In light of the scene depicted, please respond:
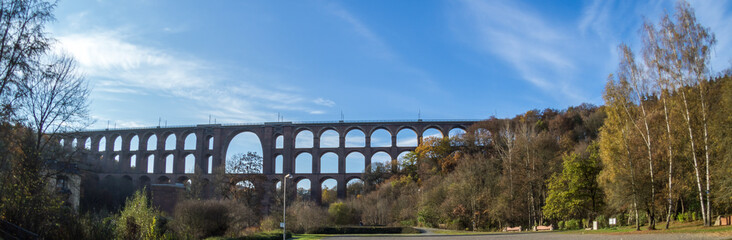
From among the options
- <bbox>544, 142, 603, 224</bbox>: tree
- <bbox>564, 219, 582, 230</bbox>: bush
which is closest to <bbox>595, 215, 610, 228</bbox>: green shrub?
<bbox>544, 142, 603, 224</bbox>: tree

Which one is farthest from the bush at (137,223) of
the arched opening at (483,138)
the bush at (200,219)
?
the arched opening at (483,138)

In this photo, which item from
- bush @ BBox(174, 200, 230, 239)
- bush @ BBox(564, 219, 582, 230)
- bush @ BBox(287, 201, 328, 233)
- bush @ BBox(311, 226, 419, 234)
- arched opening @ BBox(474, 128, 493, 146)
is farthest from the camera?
arched opening @ BBox(474, 128, 493, 146)

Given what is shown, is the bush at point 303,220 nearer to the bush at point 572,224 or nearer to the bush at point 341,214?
the bush at point 341,214

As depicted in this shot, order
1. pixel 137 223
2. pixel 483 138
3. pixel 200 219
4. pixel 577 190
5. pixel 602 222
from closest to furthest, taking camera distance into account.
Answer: pixel 137 223 → pixel 200 219 → pixel 602 222 → pixel 577 190 → pixel 483 138

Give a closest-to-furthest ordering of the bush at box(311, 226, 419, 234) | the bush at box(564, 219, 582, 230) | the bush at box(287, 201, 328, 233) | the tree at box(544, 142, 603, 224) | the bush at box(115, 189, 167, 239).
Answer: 1. the bush at box(115, 189, 167, 239)
2. the tree at box(544, 142, 603, 224)
3. the bush at box(564, 219, 582, 230)
4. the bush at box(311, 226, 419, 234)
5. the bush at box(287, 201, 328, 233)

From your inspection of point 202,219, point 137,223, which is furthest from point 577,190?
point 137,223

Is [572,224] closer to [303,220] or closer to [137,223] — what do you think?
[303,220]

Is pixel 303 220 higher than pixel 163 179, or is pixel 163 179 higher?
pixel 163 179

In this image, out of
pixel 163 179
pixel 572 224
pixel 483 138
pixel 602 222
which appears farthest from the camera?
pixel 163 179

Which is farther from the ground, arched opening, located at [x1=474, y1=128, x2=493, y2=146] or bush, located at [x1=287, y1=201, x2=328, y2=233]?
arched opening, located at [x1=474, y1=128, x2=493, y2=146]

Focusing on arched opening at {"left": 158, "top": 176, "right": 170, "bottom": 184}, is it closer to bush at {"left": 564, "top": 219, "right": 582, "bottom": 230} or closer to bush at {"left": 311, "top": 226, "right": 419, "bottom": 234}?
bush at {"left": 311, "top": 226, "right": 419, "bottom": 234}

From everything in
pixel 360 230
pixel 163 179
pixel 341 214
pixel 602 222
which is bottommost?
pixel 360 230

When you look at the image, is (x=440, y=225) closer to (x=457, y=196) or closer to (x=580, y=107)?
(x=457, y=196)

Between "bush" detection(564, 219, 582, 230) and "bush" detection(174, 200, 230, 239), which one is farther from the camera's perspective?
"bush" detection(564, 219, 582, 230)
